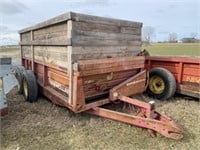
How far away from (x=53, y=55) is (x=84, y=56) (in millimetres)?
802

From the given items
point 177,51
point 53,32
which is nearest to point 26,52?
point 53,32

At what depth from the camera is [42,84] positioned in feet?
16.5

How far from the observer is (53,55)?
169 inches

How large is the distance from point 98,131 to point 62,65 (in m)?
1.29

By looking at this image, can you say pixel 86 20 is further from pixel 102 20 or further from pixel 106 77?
pixel 106 77

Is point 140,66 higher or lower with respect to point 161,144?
higher

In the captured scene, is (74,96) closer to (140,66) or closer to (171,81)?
(140,66)

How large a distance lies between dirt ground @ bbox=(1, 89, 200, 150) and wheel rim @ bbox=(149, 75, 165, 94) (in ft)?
2.20

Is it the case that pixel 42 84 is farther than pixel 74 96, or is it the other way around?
pixel 42 84

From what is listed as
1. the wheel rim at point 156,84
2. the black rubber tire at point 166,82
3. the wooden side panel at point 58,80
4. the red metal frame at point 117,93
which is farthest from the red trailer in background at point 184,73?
the wooden side panel at point 58,80

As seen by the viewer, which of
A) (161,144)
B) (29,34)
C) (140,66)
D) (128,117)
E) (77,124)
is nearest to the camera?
(161,144)

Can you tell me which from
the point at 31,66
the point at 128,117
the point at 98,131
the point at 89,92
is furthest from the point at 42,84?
the point at 128,117

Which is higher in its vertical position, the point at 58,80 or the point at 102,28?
the point at 102,28

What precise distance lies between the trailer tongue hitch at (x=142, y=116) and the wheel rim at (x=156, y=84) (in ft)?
3.12
